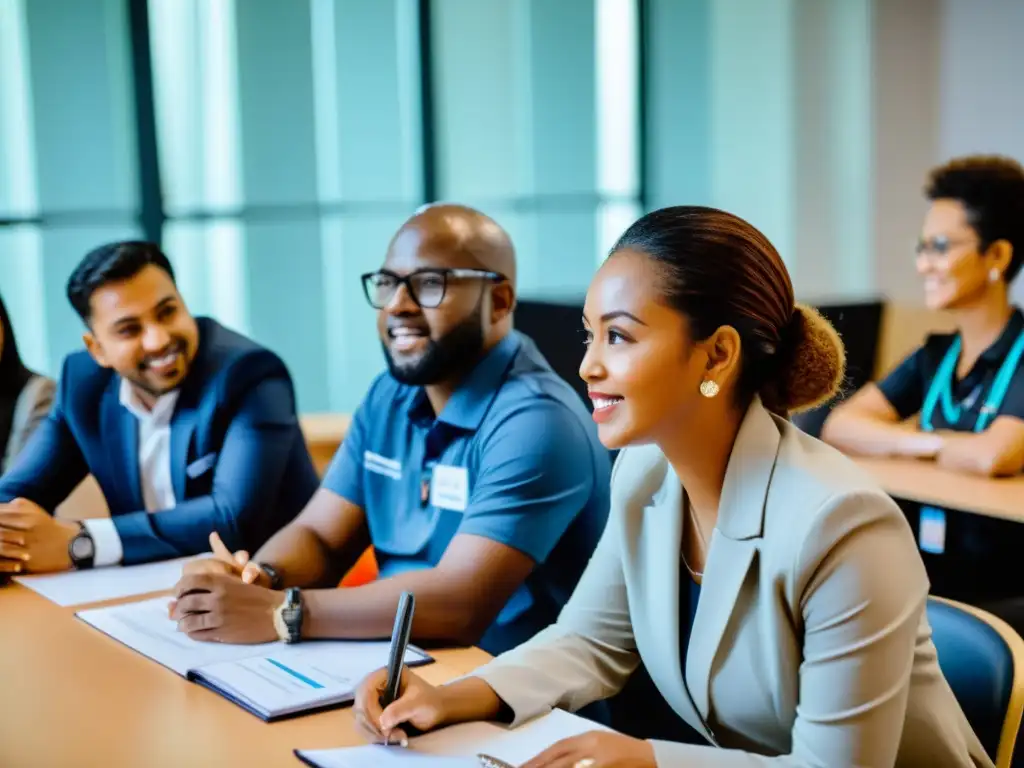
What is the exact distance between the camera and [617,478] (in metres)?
1.65

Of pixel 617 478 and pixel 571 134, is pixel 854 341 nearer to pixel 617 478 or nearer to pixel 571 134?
pixel 571 134

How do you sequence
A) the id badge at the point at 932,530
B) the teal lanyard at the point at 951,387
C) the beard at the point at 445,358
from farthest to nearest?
the teal lanyard at the point at 951,387, the id badge at the point at 932,530, the beard at the point at 445,358

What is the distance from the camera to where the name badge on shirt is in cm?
214

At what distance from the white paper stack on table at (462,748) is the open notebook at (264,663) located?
0.16m

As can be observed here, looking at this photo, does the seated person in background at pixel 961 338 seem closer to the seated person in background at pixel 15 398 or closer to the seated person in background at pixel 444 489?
the seated person in background at pixel 444 489

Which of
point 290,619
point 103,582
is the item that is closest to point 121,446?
point 103,582

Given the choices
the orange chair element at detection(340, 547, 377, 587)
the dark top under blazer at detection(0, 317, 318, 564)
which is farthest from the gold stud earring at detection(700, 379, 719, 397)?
the dark top under blazer at detection(0, 317, 318, 564)

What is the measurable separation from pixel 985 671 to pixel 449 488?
97cm

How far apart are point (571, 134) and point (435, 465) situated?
396 centimetres

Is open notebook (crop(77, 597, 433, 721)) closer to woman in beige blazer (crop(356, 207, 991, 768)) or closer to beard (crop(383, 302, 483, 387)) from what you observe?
woman in beige blazer (crop(356, 207, 991, 768))

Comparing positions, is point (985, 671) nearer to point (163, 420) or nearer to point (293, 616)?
point (293, 616)

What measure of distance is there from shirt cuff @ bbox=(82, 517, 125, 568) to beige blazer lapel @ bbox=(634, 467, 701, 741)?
1.20 meters

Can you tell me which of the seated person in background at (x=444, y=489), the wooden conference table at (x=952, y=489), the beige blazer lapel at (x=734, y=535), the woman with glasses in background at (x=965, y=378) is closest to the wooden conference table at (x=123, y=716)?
the seated person in background at (x=444, y=489)

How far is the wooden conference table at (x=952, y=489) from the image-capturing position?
105 inches
